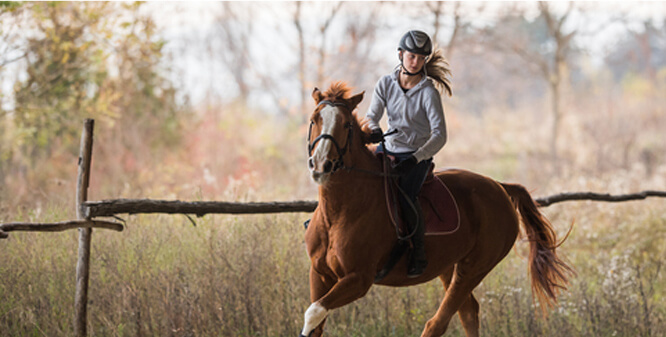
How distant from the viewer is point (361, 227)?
12.8 ft

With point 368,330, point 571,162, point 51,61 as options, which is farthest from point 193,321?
point 571,162

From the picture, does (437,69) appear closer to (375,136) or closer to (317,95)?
(375,136)

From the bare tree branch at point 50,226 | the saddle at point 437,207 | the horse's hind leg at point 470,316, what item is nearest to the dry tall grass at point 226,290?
the bare tree branch at point 50,226

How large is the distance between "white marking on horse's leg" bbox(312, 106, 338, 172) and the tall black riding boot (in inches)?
37.4

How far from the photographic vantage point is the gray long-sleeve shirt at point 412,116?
408 centimetres

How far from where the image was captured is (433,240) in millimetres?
4293

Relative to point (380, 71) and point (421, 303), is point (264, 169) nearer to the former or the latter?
point (380, 71)

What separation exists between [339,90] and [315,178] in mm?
686

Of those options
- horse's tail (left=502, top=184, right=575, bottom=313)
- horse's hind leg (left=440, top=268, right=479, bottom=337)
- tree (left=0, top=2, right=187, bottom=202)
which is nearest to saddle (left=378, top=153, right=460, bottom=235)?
horse's hind leg (left=440, top=268, right=479, bottom=337)

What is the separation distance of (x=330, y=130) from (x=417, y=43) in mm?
1002

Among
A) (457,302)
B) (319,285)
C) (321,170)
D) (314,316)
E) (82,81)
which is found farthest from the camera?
(82,81)

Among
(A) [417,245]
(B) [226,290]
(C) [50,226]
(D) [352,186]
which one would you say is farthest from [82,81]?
(A) [417,245]

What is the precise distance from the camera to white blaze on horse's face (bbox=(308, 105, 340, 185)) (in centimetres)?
350

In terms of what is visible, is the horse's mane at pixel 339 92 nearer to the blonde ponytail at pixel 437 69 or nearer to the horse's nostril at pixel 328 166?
the horse's nostril at pixel 328 166
